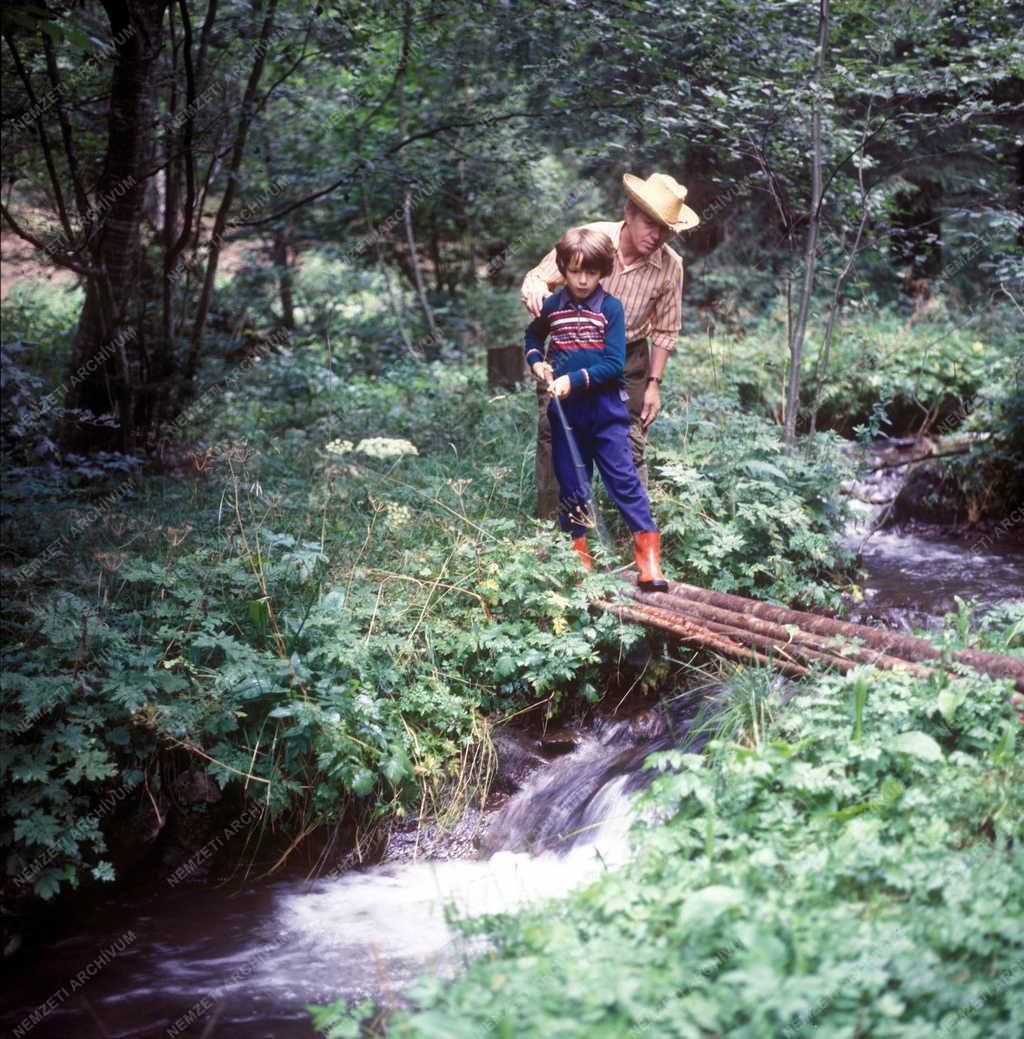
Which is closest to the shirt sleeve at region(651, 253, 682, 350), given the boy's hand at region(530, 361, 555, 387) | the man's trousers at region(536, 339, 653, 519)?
the man's trousers at region(536, 339, 653, 519)

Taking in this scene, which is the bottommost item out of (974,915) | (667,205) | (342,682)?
(974,915)

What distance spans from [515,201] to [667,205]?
919cm

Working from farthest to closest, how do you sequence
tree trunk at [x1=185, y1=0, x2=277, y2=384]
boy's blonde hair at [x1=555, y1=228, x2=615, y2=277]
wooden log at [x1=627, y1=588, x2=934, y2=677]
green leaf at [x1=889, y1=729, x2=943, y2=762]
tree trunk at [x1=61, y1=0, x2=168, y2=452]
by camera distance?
tree trunk at [x1=185, y1=0, x2=277, y2=384]
tree trunk at [x1=61, y1=0, x2=168, y2=452]
boy's blonde hair at [x1=555, y1=228, x2=615, y2=277]
wooden log at [x1=627, y1=588, x2=934, y2=677]
green leaf at [x1=889, y1=729, x2=943, y2=762]

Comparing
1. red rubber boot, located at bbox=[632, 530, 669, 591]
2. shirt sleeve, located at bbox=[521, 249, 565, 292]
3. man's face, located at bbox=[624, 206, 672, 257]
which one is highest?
man's face, located at bbox=[624, 206, 672, 257]

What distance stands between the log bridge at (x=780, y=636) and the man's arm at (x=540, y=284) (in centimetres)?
163

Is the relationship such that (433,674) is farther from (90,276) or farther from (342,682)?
(90,276)

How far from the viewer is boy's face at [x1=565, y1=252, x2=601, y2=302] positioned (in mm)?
5098

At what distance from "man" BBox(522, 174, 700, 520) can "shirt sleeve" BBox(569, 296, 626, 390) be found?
1.16ft

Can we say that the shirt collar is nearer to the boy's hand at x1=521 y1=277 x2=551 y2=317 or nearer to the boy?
the boy

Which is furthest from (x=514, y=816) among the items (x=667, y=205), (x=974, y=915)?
(x=667, y=205)

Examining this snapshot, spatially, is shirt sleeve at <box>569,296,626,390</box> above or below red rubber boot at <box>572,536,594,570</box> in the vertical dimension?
above

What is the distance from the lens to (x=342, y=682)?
4.67m

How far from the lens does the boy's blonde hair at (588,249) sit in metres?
5.05

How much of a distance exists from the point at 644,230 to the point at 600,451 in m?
1.20
